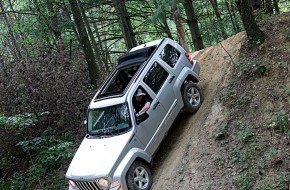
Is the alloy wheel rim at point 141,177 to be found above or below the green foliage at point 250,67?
below

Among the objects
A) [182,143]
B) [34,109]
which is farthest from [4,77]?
[182,143]

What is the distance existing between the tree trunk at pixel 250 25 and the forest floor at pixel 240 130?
0.66 feet

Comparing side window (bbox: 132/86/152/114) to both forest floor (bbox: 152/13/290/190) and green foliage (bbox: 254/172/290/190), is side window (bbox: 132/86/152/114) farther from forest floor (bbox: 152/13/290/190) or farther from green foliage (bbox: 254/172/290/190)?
green foliage (bbox: 254/172/290/190)

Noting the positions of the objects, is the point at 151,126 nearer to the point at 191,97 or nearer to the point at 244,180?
the point at 191,97

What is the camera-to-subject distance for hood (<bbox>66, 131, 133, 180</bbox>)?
289 inches

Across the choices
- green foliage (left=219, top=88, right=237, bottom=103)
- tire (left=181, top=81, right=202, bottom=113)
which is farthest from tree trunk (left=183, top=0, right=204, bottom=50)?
green foliage (left=219, top=88, right=237, bottom=103)

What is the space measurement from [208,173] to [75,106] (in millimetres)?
6484

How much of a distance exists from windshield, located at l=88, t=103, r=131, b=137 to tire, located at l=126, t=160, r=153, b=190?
2.96ft

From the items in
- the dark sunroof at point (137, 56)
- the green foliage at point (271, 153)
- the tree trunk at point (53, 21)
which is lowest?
the green foliage at point (271, 153)

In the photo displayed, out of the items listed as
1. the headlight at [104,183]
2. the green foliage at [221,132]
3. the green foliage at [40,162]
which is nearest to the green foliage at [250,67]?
the green foliage at [221,132]

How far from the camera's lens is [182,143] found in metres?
8.84

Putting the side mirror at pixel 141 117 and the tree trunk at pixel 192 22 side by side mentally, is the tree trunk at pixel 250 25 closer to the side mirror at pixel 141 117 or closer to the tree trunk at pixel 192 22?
the side mirror at pixel 141 117

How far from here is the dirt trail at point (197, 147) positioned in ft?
24.2

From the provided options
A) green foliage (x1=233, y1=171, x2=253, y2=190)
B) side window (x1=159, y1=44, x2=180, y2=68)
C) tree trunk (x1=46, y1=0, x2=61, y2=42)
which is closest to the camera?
green foliage (x1=233, y1=171, x2=253, y2=190)
